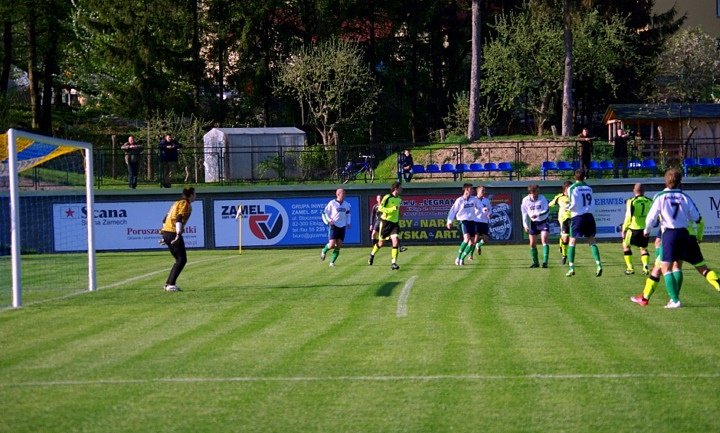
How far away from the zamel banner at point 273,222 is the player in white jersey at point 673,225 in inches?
850

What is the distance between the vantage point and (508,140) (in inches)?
1826

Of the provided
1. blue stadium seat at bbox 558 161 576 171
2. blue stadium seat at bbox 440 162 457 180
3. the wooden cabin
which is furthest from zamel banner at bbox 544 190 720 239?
the wooden cabin

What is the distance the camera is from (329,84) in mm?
57125

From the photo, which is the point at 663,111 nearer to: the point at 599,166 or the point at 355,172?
the point at 599,166

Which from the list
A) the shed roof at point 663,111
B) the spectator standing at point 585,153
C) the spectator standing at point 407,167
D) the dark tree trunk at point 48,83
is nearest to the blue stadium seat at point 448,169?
the spectator standing at point 407,167

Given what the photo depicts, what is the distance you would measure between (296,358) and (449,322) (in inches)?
129

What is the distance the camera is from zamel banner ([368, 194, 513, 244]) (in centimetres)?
3578

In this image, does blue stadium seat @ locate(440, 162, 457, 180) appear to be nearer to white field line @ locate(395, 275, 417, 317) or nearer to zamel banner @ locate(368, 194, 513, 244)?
zamel banner @ locate(368, 194, 513, 244)

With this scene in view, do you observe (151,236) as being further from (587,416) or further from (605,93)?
(605,93)

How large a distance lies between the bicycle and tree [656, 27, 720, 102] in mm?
31044

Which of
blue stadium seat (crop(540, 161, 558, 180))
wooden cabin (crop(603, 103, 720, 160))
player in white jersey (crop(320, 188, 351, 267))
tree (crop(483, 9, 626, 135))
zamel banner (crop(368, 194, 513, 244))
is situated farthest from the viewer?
tree (crop(483, 9, 626, 135))

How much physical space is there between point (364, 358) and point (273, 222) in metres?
24.6

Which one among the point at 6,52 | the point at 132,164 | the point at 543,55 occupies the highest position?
the point at 6,52

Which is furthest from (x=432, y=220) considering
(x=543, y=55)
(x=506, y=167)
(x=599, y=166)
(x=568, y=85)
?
(x=543, y=55)
